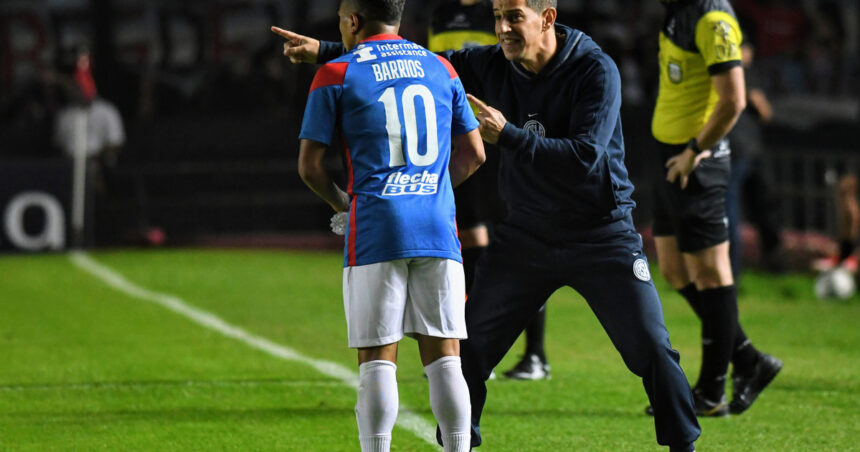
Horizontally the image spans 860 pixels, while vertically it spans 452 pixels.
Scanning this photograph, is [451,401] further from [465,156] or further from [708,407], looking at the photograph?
[708,407]

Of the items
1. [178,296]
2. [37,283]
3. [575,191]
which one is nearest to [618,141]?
[575,191]

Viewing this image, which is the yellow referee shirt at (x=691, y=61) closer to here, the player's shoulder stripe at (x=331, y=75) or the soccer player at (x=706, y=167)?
the soccer player at (x=706, y=167)

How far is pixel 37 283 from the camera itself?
13.2 m

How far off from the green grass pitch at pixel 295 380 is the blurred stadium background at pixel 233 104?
358 cm

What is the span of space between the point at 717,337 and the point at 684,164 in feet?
2.86

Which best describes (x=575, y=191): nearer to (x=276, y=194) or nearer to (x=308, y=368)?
(x=308, y=368)

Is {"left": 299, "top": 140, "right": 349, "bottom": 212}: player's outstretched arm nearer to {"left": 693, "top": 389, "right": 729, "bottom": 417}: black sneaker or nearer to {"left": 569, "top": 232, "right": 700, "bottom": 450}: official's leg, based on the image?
{"left": 569, "top": 232, "right": 700, "bottom": 450}: official's leg

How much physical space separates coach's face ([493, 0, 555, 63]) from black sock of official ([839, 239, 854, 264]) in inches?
356

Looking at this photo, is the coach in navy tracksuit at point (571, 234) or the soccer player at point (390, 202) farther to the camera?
the coach in navy tracksuit at point (571, 234)

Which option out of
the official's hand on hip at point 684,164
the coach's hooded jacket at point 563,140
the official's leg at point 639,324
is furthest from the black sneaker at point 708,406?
the coach's hooded jacket at point 563,140

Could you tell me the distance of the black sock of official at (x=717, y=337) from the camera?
21.4ft

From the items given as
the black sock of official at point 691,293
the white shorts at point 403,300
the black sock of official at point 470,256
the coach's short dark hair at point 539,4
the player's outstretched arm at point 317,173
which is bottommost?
the black sock of official at point 470,256

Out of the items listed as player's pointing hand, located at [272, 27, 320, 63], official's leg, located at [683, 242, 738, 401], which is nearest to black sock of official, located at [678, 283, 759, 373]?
official's leg, located at [683, 242, 738, 401]

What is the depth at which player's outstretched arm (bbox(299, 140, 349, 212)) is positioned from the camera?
4684mm
